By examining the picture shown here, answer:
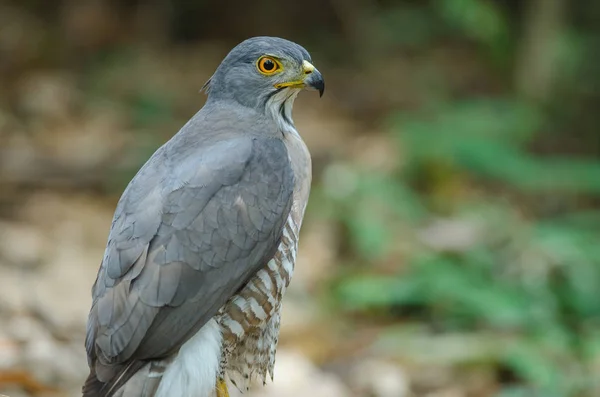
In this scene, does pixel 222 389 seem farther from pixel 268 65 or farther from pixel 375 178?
pixel 375 178

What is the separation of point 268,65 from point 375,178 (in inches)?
141

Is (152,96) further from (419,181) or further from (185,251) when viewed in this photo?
(185,251)

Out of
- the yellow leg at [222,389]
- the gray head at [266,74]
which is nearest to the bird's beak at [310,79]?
the gray head at [266,74]

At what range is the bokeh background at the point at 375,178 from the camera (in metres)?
6.18

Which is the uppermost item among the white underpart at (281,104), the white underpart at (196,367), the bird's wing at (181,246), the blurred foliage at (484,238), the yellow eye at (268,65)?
the blurred foliage at (484,238)

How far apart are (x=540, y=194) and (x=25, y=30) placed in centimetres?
734

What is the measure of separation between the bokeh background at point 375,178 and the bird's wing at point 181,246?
135cm

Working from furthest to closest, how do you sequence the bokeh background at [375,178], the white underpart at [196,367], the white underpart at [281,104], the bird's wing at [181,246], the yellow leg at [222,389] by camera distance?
the bokeh background at [375,178] < the white underpart at [281,104] < the yellow leg at [222,389] < the white underpart at [196,367] < the bird's wing at [181,246]

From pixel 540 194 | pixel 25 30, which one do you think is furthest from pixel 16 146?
pixel 540 194

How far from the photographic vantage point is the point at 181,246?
142 inches

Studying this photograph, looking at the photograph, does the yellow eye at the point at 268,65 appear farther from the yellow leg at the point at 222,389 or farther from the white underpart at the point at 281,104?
the yellow leg at the point at 222,389

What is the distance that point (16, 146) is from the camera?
9.73 metres

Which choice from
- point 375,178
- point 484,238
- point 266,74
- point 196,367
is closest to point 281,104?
point 266,74

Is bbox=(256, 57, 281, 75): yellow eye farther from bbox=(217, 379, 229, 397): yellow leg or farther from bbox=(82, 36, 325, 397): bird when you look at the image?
bbox=(217, 379, 229, 397): yellow leg
